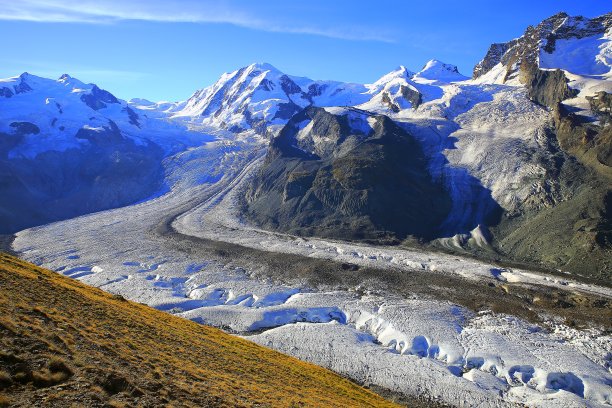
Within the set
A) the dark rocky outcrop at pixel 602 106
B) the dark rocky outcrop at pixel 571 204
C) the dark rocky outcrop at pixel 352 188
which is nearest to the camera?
the dark rocky outcrop at pixel 571 204

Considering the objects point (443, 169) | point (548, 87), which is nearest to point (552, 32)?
point (548, 87)

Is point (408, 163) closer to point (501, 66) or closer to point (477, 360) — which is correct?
point (477, 360)

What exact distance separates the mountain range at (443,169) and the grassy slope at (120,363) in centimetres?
5849

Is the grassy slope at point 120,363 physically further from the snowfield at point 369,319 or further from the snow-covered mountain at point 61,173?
the snow-covered mountain at point 61,173

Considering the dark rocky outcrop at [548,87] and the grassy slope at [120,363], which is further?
the dark rocky outcrop at [548,87]

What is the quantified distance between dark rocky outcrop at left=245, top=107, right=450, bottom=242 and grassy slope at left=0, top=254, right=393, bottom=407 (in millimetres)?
64506

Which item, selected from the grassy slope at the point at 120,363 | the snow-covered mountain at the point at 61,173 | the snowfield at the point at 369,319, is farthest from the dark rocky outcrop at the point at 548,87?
the snow-covered mountain at the point at 61,173

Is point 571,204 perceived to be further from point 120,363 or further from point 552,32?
point 552,32

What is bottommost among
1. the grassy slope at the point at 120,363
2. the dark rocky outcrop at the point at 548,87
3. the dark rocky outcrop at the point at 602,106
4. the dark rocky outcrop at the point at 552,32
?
the grassy slope at the point at 120,363

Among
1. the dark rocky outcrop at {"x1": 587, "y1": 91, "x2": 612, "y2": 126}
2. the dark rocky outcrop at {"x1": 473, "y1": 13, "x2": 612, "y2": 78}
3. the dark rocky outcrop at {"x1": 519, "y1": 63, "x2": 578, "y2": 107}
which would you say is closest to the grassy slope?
the dark rocky outcrop at {"x1": 587, "y1": 91, "x2": 612, "y2": 126}

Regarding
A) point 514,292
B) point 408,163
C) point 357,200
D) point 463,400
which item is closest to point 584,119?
point 408,163

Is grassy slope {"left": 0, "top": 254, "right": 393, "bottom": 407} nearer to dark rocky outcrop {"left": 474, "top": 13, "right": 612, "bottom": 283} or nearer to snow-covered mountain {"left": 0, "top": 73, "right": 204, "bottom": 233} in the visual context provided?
dark rocky outcrop {"left": 474, "top": 13, "right": 612, "bottom": 283}

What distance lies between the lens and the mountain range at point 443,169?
281ft

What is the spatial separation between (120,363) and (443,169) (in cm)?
11045
